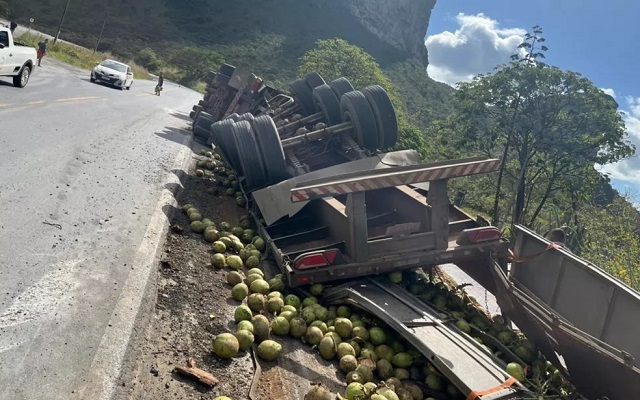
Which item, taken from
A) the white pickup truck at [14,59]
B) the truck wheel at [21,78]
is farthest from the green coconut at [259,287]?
the truck wheel at [21,78]

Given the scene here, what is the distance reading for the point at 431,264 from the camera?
618 cm

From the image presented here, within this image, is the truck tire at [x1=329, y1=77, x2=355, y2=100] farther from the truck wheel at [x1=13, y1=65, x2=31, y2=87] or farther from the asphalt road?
the truck wheel at [x1=13, y1=65, x2=31, y2=87]

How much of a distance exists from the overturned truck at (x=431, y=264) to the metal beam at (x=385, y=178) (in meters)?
0.01

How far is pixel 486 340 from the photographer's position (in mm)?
5457

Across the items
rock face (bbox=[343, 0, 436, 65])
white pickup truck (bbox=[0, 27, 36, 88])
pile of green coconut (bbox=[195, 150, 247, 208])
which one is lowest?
pile of green coconut (bbox=[195, 150, 247, 208])

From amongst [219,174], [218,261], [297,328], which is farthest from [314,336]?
[219,174]

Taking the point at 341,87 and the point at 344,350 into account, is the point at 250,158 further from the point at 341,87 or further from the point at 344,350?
the point at 344,350

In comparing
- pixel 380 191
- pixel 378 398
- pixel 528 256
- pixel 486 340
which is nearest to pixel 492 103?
pixel 380 191

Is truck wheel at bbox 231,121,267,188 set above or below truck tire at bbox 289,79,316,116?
below

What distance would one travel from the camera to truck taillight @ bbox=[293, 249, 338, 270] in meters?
5.76

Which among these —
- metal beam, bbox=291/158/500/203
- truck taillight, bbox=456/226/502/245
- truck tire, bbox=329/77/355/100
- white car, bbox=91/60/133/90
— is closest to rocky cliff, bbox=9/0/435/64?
white car, bbox=91/60/133/90

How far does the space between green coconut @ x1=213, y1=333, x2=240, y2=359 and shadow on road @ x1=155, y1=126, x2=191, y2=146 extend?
10.6m

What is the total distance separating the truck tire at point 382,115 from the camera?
10.5m

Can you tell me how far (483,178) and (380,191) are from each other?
21.2m
